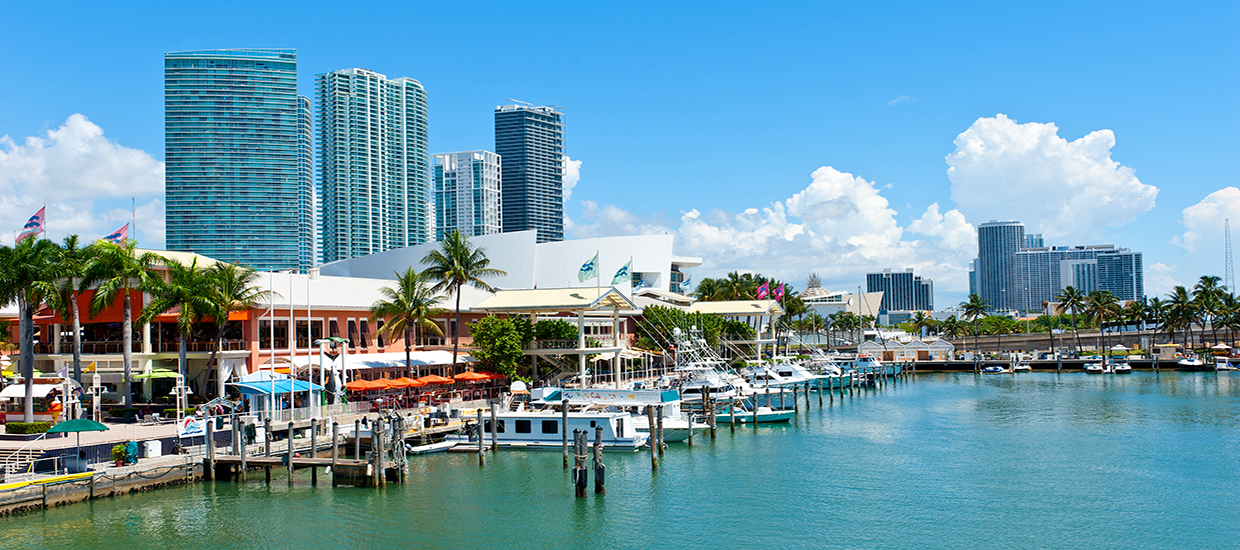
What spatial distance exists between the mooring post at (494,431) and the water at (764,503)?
87cm

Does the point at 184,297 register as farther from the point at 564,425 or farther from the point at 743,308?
Answer: the point at 743,308

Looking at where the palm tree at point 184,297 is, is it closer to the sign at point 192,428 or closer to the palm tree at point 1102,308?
the sign at point 192,428

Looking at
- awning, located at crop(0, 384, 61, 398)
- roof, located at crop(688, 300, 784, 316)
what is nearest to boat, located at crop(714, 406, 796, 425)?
awning, located at crop(0, 384, 61, 398)

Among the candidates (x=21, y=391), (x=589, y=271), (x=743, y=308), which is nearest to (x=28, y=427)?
(x=21, y=391)

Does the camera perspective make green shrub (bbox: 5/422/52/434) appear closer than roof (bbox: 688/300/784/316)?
Yes

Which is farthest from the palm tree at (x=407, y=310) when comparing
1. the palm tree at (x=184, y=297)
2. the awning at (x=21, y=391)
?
the awning at (x=21, y=391)

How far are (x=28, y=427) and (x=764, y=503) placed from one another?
3344cm

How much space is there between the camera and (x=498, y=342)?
6738cm

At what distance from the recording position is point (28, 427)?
1751 inches

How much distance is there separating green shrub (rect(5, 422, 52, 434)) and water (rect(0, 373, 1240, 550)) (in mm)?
9660

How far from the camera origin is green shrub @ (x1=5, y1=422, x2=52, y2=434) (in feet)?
145

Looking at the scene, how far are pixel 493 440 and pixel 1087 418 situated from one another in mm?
41487

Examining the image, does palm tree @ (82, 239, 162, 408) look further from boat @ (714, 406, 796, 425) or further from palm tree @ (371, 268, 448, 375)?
boat @ (714, 406, 796, 425)

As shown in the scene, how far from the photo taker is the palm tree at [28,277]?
1829 inches
